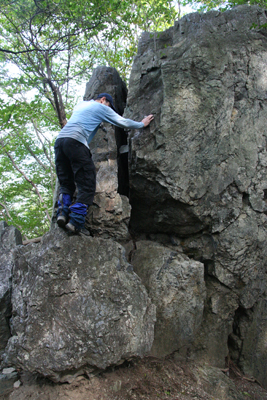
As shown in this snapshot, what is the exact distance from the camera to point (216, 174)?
16.3 ft

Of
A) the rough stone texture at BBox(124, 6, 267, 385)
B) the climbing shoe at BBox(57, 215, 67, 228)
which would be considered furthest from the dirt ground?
the climbing shoe at BBox(57, 215, 67, 228)

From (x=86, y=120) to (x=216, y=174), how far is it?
256 cm

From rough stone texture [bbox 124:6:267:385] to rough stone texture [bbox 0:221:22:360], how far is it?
2.46 meters

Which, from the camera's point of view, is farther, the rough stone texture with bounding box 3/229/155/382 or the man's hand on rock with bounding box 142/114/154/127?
the man's hand on rock with bounding box 142/114/154/127

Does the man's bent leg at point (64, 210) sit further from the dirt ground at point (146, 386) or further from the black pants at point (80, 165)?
the dirt ground at point (146, 386)

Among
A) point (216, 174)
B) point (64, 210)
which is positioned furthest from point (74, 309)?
point (216, 174)

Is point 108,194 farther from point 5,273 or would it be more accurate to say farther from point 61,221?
point 5,273

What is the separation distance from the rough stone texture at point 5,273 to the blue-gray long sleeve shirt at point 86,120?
2.18 m

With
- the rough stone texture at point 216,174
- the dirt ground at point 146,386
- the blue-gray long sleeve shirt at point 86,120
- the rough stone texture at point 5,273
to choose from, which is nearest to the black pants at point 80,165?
the blue-gray long sleeve shirt at point 86,120

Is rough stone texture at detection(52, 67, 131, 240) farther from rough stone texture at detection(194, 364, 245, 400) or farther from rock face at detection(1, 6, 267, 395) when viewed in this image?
rough stone texture at detection(194, 364, 245, 400)

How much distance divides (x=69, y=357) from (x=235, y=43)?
6333 mm

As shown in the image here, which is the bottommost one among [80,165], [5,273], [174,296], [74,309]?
[174,296]

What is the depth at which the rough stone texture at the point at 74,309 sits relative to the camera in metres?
3.47

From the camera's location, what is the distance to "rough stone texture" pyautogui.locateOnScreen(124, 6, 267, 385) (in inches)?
193
